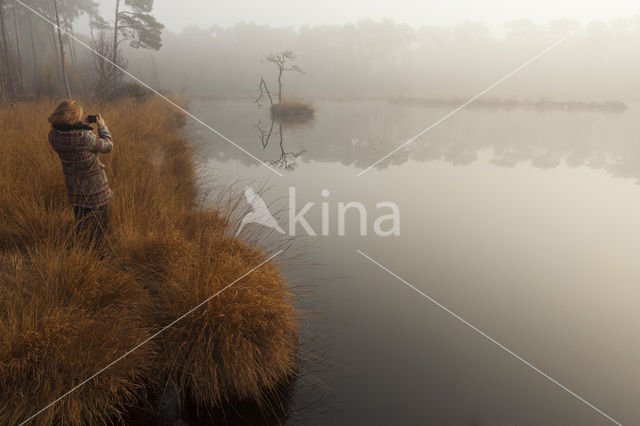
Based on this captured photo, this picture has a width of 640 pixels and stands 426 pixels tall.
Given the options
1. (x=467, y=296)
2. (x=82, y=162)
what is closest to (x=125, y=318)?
(x=82, y=162)

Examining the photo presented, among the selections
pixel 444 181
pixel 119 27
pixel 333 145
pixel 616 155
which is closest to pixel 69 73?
pixel 119 27

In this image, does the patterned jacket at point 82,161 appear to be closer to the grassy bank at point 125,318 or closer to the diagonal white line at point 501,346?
the grassy bank at point 125,318

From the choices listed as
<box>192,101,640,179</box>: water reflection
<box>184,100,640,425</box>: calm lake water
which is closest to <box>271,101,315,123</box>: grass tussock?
<box>192,101,640,179</box>: water reflection

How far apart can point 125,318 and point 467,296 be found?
3128 mm

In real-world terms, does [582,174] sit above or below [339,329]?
above

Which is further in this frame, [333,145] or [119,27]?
[119,27]

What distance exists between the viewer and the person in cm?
284

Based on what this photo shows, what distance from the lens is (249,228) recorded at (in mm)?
4543

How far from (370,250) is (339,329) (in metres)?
1.79

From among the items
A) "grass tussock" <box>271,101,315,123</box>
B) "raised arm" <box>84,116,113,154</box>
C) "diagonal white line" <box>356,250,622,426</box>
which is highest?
"grass tussock" <box>271,101,315,123</box>

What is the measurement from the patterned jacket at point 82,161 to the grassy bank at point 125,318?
291 mm

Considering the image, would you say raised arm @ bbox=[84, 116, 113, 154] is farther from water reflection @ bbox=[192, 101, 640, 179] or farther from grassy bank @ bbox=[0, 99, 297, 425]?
water reflection @ bbox=[192, 101, 640, 179]

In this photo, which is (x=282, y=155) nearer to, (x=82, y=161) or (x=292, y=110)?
(x=82, y=161)

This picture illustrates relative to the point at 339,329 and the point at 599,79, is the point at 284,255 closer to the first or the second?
the point at 339,329
